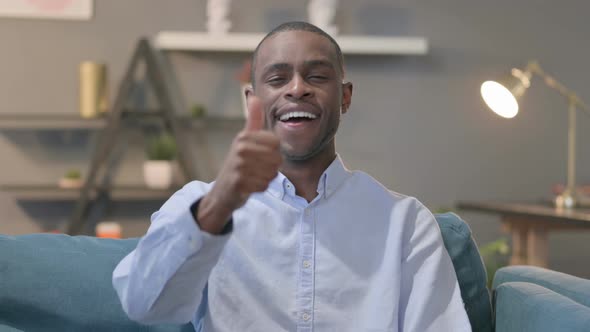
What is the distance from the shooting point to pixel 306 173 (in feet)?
4.84

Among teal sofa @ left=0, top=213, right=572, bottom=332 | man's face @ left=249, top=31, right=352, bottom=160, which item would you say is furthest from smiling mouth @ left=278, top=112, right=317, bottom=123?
teal sofa @ left=0, top=213, right=572, bottom=332

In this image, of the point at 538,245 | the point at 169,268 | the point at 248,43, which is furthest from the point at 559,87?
the point at 169,268

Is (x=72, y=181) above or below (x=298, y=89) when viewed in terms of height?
below

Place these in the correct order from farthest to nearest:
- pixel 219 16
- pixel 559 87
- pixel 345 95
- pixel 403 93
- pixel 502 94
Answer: pixel 403 93 < pixel 219 16 < pixel 559 87 < pixel 502 94 < pixel 345 95

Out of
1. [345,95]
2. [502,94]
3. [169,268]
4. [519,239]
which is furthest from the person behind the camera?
[519,239]

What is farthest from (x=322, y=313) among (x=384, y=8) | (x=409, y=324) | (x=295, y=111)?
(x=384, y=8)

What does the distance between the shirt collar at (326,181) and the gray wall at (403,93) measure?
2.99 meters

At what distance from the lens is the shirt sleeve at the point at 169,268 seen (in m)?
1.12

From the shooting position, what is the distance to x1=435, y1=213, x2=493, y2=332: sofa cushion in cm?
158

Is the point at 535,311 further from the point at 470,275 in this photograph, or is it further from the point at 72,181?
the point at 72,181

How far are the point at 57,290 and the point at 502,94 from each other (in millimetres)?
2521

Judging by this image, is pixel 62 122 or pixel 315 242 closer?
pixel 315 242

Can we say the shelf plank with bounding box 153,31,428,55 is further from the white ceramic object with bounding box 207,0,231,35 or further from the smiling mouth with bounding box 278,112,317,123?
the smiling mouth with bounding box 278,112,317,123

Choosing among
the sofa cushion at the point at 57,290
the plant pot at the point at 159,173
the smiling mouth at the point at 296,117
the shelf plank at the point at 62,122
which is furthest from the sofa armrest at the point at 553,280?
the shelf plank at the point at 62,122
